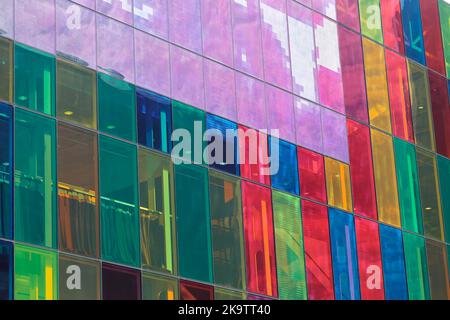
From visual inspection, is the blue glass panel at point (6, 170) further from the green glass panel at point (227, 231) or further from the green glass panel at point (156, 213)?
the green glass panel at point (227, 231)

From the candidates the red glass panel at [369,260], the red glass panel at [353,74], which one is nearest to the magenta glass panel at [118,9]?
the red glass panel at [353,74]

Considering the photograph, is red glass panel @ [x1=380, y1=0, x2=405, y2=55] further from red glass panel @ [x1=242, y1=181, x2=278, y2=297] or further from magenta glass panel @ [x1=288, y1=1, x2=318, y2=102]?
red glass panel @ [x1=242, y1=181, x2=278, y2=297]

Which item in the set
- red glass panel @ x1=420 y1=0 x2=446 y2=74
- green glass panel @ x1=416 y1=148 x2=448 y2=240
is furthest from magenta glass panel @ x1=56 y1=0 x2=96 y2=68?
red glass panel @ x1=420 y1=0 x2=446 y2=74

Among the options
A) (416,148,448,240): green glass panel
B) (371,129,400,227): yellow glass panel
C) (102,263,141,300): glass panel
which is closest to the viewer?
(102,263,141,300): glass panel

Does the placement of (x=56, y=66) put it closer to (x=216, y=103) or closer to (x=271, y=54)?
(x=216, y=103)

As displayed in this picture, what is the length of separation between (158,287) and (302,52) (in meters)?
10.8

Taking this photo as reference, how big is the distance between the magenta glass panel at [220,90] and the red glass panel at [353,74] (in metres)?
5.87

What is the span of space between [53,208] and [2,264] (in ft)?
6.85

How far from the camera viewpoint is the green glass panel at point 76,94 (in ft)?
101

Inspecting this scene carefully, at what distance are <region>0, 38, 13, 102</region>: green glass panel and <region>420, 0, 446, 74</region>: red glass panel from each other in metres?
19.9

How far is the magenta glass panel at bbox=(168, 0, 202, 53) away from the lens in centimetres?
3488

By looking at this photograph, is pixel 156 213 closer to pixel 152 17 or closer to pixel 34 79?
pixel 34 79

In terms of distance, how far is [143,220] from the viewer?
31984 mm
